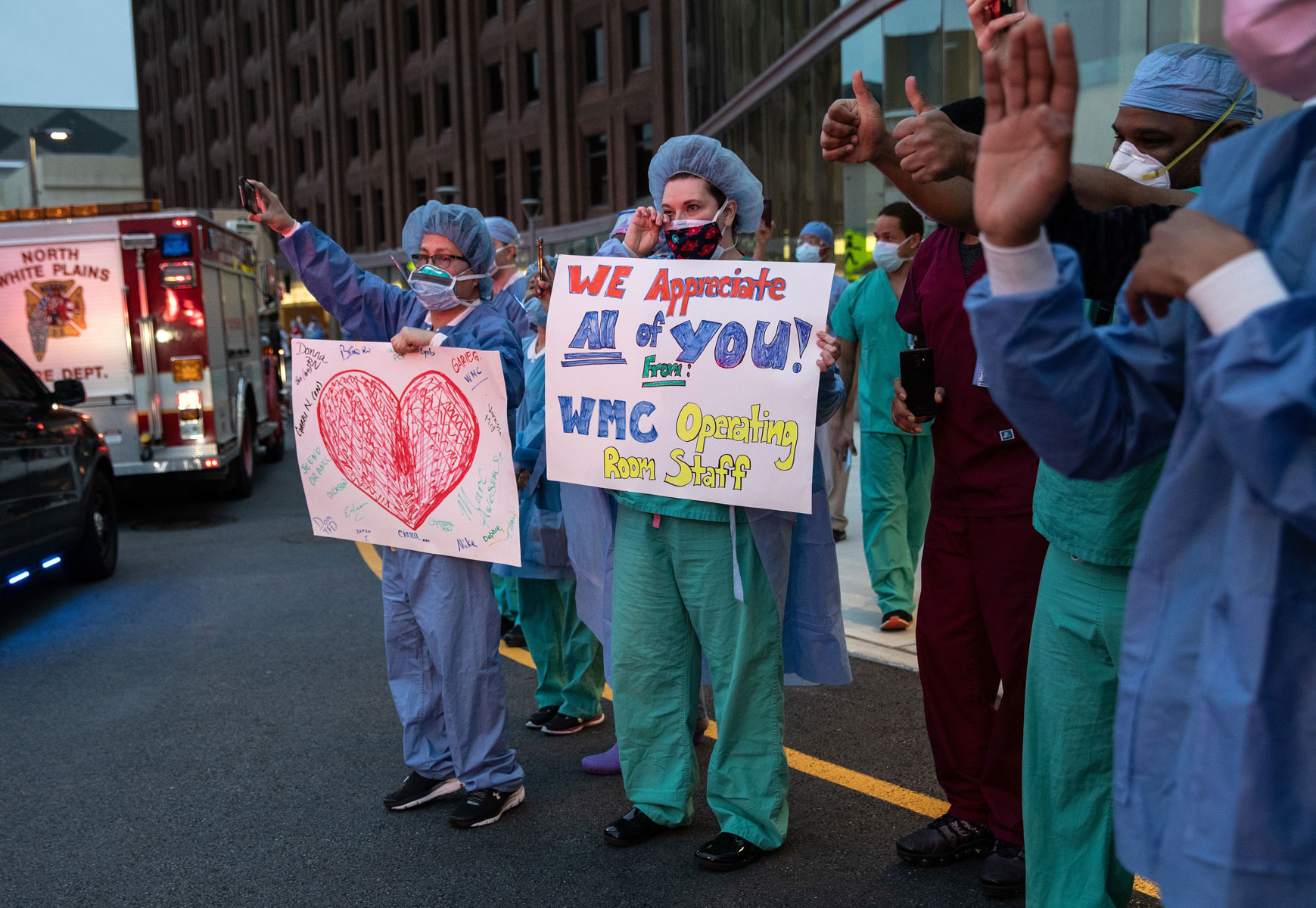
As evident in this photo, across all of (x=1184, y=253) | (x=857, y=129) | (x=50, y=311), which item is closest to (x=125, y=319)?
(x=50, y=311)

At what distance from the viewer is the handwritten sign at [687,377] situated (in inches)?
131

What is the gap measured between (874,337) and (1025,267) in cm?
465

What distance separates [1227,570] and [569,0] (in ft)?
105

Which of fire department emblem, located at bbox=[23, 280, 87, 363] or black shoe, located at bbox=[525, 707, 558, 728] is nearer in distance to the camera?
black shoe, located at bbox=[525, 707, 558, 728]

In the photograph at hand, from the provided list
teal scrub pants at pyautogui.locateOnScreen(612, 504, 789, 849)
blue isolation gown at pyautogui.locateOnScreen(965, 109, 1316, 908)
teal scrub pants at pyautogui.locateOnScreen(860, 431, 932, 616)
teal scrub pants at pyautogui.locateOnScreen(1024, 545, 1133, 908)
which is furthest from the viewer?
teal scrub pants at pyautogui.locateOnScreen(860, 431, 932, 616)

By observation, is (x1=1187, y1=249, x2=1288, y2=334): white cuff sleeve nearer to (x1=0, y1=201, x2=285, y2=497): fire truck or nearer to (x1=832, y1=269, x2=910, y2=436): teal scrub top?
(x1=832, y1=269, x2=910, y2=436): teal scrub top

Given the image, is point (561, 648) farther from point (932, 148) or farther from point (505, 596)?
point (932, 148)

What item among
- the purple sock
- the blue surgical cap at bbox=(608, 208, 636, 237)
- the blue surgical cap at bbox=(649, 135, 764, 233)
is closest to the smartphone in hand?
the blue surgical cap at bbox=(608, 208, 636, 237)

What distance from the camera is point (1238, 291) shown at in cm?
134

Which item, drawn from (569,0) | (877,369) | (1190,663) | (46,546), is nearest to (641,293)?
(1190,663)

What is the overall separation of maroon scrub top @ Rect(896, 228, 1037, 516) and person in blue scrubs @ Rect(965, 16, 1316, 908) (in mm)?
1617

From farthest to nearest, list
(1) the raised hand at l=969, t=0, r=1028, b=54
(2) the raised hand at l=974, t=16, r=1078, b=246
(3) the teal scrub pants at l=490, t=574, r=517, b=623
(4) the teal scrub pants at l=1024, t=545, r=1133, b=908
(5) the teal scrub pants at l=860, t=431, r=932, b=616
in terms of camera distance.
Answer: (5) the teal scrub pants at l=860, t=431, r=932, b=616 → (3) the teal scrub pants at l=490, t=574, r=517, b=623 → (4) the teal scrub pants at l=1024, t=545, r=1133, b=908 → (1) the raised hand at l=969, t=0, r=1028, b=54 → (2) the raised hand at l=974, t=16, r=1078, b=246

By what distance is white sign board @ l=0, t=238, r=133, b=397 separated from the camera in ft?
33.2

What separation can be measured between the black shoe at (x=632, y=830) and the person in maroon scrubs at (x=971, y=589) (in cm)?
77
